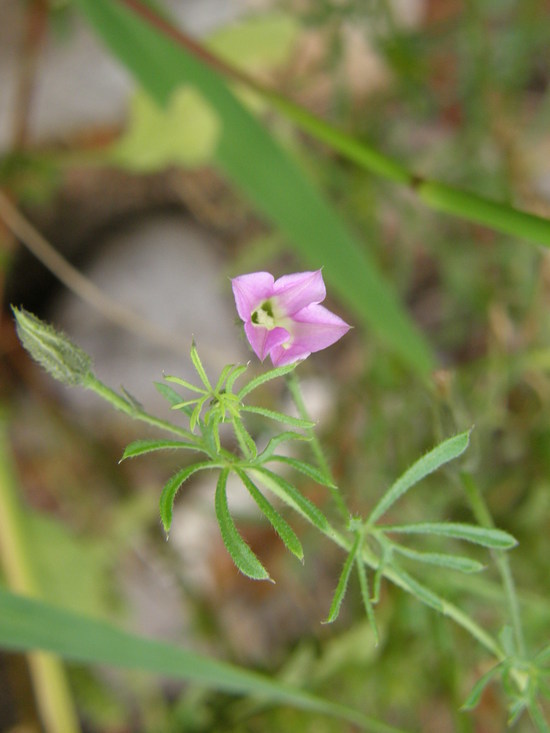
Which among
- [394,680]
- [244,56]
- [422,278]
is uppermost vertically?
[244,56]

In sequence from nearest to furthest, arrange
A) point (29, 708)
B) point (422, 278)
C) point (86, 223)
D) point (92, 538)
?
point (29, 708)
point (92, 538)
point (422, 278)
point (86, 223)

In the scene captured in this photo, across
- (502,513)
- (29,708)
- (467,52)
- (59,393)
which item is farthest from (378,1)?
(29,708)

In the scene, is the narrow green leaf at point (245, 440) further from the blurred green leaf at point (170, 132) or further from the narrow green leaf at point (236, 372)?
the blurred green leaf at point (170, 132)

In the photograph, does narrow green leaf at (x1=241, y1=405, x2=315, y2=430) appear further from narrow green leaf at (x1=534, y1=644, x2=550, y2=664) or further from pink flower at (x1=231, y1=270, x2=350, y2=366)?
narrow green leaf at (x1=534, y1=644, x2=550, y2=664)

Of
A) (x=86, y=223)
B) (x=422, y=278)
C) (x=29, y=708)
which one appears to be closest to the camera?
(x=29, y=708)

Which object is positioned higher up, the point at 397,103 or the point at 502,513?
the point at 397,103

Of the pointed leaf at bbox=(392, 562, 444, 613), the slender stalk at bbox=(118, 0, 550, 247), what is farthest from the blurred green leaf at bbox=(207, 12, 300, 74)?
the pointed leaf at bbox=(392, 562, 444, 613)

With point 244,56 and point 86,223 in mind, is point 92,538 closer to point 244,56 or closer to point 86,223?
point 86,223
